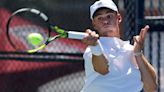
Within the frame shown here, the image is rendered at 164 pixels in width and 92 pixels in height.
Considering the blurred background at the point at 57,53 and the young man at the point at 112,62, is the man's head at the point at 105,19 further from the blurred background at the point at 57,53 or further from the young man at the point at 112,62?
the blurred background at the point at 57,53

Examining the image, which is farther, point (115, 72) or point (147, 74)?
point (147, 74)

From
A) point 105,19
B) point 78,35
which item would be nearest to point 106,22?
point 105,19

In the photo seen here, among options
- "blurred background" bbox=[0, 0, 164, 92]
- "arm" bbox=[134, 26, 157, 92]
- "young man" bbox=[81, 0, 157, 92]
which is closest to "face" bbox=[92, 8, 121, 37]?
"young man" bbox=[81, 0, 157, 92]

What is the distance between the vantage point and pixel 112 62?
3416mm

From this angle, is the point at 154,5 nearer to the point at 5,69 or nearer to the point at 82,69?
the point at 82,69

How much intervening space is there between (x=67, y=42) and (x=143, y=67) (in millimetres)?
2611

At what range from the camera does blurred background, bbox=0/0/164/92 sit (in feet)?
19.4

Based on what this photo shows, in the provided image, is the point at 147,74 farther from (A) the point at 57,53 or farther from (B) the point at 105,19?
(A) the point at 57,53

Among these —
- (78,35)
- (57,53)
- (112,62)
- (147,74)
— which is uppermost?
(78,35)

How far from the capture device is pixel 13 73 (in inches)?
240

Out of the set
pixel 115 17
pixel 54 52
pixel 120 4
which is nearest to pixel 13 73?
pixel 54 52

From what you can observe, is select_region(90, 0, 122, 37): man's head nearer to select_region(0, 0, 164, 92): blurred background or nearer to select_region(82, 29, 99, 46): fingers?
select_region(82, 29, 99, 46): fingers

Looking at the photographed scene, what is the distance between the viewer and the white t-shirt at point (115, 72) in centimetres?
340

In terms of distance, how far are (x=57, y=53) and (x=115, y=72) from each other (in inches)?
102
